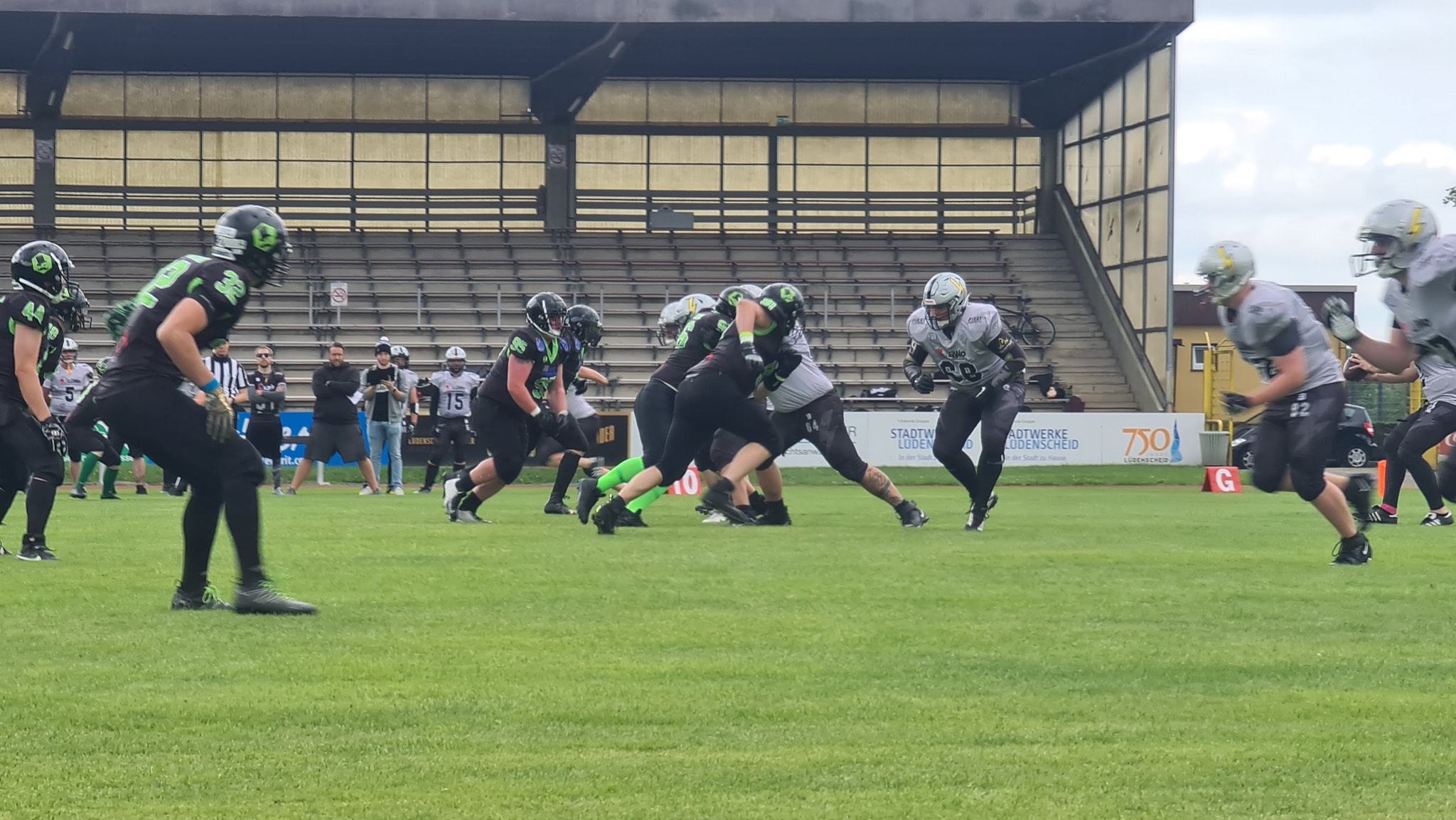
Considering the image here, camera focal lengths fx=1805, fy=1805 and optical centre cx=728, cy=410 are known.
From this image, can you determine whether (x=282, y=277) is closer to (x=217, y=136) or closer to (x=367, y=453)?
(x=367, y=453)

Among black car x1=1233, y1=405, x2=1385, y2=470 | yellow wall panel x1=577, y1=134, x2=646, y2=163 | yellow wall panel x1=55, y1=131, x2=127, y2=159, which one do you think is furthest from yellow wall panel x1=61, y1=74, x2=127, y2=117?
black car x1=1233, y1=405, x2=1385, y2=470

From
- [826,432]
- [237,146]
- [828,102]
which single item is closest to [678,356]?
[826,432]

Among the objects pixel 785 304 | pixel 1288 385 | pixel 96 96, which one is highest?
pixel 96 96

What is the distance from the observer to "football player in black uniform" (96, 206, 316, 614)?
781cm

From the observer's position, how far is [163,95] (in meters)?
43.8

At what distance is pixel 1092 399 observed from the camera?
39688mm

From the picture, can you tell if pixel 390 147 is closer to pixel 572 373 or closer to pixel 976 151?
pixel 976 151

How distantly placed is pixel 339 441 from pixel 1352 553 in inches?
616

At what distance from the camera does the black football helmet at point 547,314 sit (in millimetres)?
15812

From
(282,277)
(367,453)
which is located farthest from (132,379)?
(367,453)

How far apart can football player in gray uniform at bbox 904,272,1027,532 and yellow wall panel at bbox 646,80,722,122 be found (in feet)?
102

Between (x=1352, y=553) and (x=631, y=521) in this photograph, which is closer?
(x=1352, y=553)

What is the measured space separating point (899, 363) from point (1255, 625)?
32.0 m

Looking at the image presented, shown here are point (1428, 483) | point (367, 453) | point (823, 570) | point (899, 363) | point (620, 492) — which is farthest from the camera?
point (899, 363)
